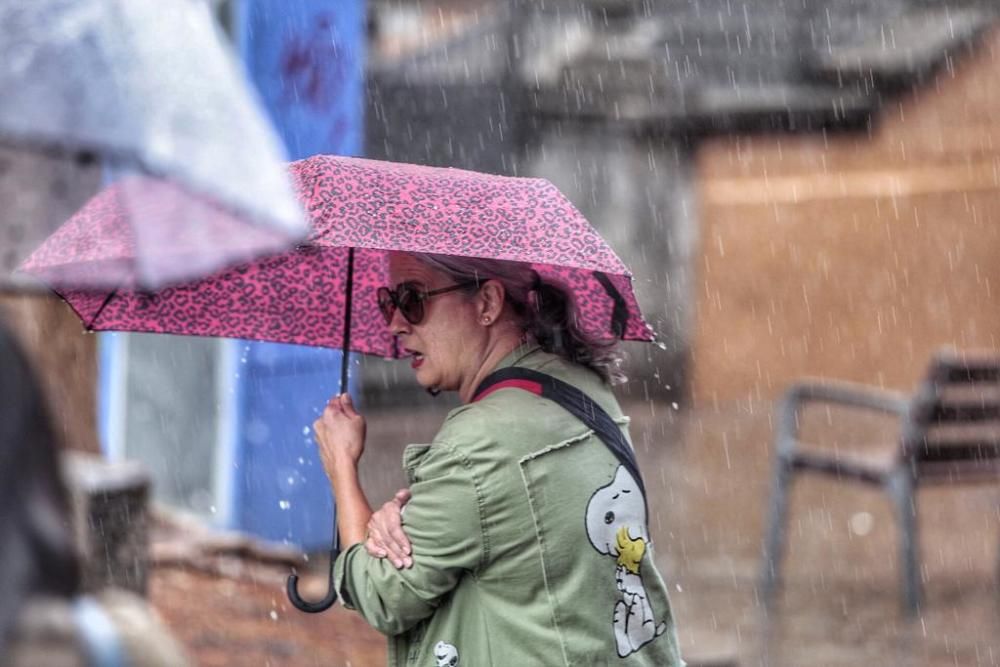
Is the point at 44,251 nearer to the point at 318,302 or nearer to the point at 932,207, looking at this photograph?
the point at 318,302

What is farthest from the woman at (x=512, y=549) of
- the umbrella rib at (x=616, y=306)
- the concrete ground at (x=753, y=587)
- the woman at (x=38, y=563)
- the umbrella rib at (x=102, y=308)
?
the concrete ground at (x=753, y=587)

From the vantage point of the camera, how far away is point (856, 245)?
12289mm

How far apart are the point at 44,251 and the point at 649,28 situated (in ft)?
38.4

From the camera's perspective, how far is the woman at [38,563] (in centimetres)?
129

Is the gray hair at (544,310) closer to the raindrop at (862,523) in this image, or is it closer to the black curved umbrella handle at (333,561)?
the black curved umbrella handle at (333,561)

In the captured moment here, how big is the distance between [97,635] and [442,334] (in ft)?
5.63

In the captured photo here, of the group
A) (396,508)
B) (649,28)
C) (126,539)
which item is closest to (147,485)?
(126,539)

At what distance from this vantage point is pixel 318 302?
11.9 ft

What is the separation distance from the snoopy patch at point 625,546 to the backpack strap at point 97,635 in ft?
4.84

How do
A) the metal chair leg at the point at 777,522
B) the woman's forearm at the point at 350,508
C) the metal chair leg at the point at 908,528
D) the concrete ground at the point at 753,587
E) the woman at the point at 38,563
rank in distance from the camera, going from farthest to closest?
the metal chair leg at the point at 777,522 → the metal chair leg at the point at 908,528 → the concrete ground at the point at 753,587 → the woman's forearm at the point at 350,508 → the woman at the point at 38,563

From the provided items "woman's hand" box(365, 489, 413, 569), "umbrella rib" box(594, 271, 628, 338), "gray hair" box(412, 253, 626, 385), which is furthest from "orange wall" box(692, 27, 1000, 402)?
"woman's hand" box(365, 489, 413, 569)

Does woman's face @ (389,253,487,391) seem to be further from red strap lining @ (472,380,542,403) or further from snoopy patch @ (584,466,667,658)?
snoopy patch @ (584,466,667,658)

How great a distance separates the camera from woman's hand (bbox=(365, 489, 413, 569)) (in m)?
2.75

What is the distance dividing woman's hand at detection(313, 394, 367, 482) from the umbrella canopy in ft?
1.21
